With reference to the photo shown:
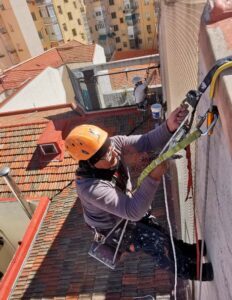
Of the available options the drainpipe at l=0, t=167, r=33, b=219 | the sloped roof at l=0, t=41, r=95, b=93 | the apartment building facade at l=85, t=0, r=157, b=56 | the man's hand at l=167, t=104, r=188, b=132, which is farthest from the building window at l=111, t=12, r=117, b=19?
the man's hand at l=167, t=104, r=188, b=132

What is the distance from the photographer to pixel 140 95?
29.6 feet

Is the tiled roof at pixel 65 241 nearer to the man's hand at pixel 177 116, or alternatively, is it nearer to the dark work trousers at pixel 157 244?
the dark work trousers at pixel 157 244

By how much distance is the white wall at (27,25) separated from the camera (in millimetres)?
33091

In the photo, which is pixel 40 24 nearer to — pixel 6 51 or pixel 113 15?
pixel 6 51

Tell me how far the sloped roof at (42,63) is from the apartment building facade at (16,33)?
13.5 m

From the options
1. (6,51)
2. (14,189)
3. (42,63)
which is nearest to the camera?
(14,189)

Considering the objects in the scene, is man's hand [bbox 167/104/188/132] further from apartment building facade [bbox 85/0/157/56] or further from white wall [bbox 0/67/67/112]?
apartment building facade [bbox 85/0/157/56]

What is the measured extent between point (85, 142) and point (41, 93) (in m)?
16.6

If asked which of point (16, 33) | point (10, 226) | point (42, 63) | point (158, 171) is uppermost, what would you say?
point (158, 171)

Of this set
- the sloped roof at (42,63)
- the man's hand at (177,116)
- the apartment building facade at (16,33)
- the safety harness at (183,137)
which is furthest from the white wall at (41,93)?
the apartment building facade at (16,33)

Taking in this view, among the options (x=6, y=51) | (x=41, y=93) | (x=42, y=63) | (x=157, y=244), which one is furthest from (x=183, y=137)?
(x=6, y=51)

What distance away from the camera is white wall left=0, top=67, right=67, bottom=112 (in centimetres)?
1594

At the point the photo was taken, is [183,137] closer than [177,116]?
Yes

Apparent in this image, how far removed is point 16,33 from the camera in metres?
34.2
